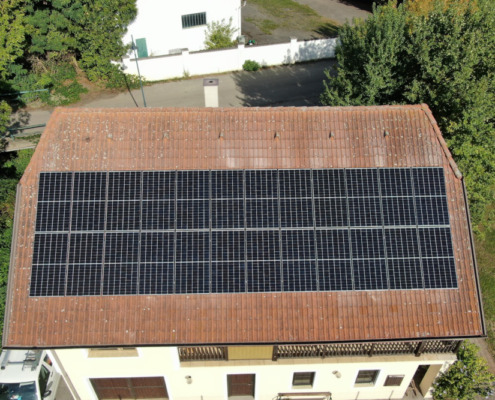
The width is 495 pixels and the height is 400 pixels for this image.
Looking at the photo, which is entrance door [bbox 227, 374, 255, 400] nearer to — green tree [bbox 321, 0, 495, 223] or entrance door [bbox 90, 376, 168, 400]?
entrance door [bbox 90, 376, 168, 400]

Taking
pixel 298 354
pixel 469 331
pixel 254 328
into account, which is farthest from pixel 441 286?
pixel 254 328

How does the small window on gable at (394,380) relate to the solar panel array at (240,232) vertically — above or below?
below

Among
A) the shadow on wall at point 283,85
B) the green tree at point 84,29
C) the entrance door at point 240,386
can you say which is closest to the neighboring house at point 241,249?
the entrance door at point 240,386

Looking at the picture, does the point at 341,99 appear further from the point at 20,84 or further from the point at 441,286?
the point at 20,84

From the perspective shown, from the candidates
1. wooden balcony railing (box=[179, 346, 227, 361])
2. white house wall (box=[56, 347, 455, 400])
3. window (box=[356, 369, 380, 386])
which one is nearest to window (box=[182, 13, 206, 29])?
wooden balcony railing (box=[179, 346, 227, 361])

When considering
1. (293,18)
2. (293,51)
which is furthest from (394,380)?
(293,18)

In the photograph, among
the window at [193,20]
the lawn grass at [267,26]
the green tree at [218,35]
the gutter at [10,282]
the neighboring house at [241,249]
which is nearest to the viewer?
the gutter at [10,282]

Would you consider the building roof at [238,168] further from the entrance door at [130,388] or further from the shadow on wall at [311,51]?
the shadow on wall at [311,51]

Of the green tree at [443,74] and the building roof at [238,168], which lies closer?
the building roof at [238,168]
